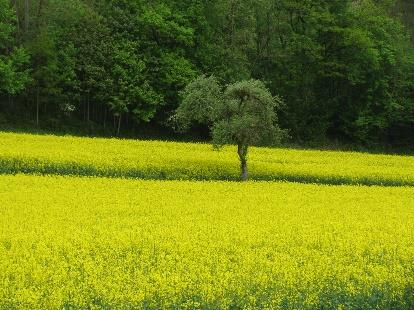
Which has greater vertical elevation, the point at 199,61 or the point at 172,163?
the point at 199,61

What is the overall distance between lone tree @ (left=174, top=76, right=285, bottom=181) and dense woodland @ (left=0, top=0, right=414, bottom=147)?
1639 cm

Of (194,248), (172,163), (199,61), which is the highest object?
(199,61)

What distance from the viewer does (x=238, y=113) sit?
2723 centimetres

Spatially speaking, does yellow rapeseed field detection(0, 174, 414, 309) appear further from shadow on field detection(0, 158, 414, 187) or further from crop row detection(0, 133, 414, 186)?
crop row detection(0, 133, 414, 186)

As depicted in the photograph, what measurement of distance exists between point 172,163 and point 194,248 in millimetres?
15535

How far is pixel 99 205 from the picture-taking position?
17359 mm

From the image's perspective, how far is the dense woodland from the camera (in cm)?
4359

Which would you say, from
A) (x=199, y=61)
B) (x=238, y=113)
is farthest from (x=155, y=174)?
(x=199, y=61)

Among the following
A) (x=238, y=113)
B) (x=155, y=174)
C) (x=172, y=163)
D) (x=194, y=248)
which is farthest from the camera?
(x=172, y=163)

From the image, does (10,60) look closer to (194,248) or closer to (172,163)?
(172,163)

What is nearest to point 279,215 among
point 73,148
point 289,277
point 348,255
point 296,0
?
point 348,255

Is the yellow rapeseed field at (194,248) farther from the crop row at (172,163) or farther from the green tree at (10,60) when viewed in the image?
the green tree at (10,60)

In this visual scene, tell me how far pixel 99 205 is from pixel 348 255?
7784 mm

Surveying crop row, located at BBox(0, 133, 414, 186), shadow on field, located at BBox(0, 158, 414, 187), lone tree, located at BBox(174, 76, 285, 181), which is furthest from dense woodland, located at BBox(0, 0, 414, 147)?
lone tree, located at BBox(174, 76, 285, 181)
